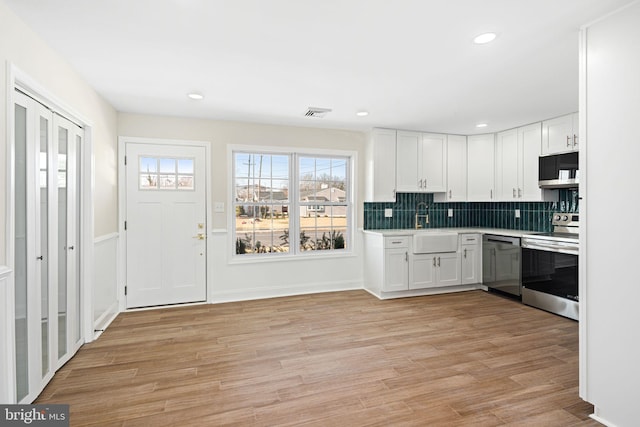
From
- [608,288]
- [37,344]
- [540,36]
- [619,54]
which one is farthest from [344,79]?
[37,344]

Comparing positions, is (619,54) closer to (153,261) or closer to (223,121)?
(223,121)

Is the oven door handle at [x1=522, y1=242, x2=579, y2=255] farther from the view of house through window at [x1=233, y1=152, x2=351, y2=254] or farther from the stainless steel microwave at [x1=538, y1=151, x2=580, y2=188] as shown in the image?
the view of house through window at [x1=233, y1=152, x2=351, y2=254]

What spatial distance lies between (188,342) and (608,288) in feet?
10.6

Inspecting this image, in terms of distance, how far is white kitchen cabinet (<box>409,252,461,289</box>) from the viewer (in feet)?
15.5

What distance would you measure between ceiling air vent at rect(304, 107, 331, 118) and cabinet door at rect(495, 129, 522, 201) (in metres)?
2.77

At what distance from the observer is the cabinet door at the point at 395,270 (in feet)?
15.1

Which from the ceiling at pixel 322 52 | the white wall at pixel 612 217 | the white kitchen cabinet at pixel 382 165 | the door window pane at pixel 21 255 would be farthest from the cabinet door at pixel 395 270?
the door window pane at pixel 21 255

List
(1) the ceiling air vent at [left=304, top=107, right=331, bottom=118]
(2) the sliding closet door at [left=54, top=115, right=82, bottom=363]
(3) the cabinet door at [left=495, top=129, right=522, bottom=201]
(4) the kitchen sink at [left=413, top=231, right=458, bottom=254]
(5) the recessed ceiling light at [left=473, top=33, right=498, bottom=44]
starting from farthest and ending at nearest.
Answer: (3) the cabinet door at [left=495, top=129, right=522, bottom=201]
(4) the kitchen sink at [left=413, top=231, right=458, bottom=254]
(1) the ceiling air vent at [left=304, top=107, right=331, bottom=118]
(2) the sliding closet door at [left=54, top=115, right=82, bottom=363]
(5) the recessed ceiling light at [left=473, top=33, right=498, bottom=44]

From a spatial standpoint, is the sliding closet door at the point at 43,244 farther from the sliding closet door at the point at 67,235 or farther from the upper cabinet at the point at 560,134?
the upper cabinet at the point at 560,134

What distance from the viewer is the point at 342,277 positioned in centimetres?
504

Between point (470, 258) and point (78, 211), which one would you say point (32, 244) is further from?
point (470, 258)

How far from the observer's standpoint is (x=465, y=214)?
5.80 metres

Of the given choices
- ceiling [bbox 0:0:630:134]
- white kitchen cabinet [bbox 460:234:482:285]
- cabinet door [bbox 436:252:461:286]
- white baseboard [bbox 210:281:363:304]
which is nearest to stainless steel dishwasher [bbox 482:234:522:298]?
white kitchen cabinet [bbox 460:234:482:285]

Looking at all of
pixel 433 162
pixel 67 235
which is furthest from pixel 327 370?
pixel 433 162
